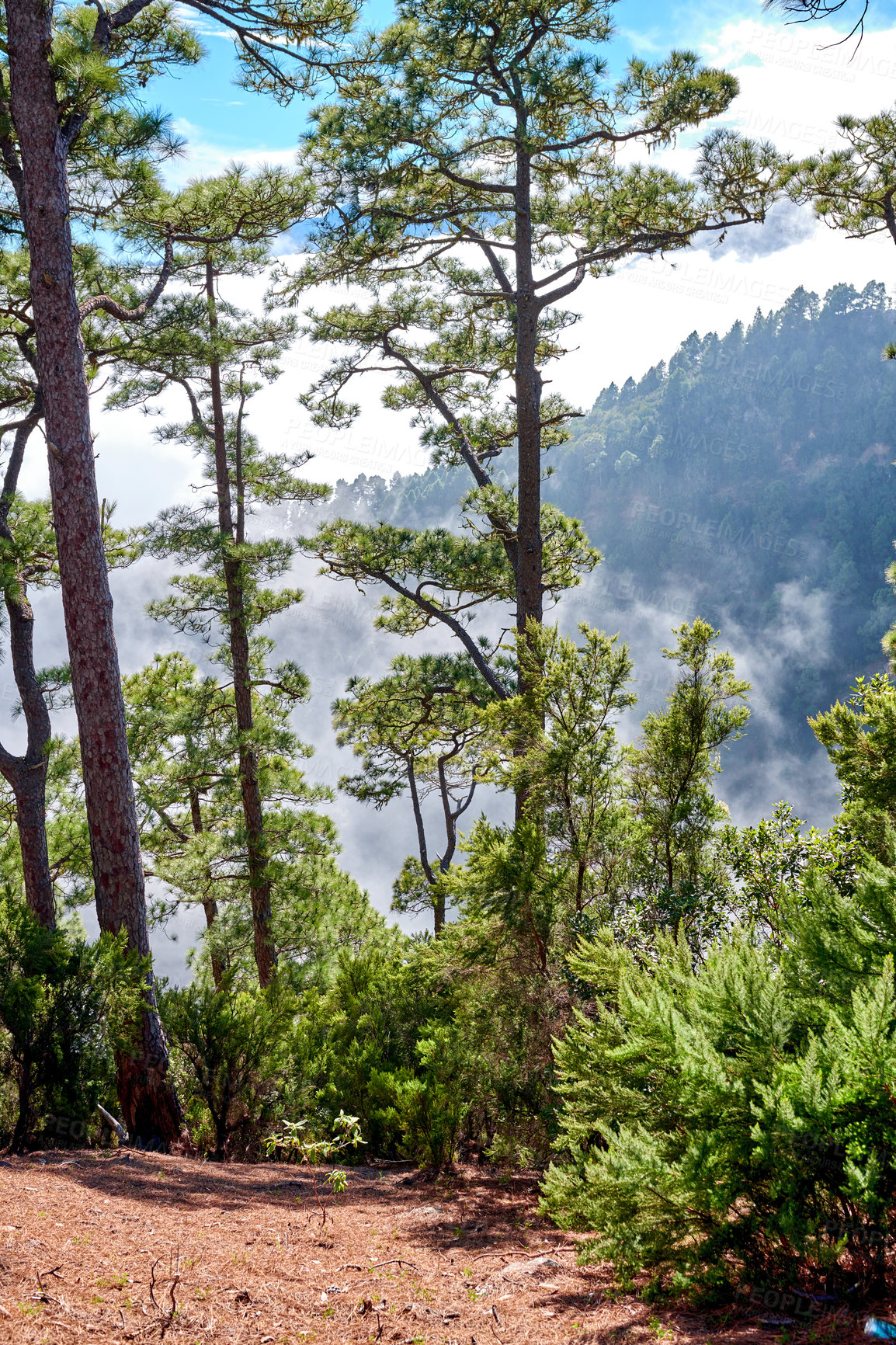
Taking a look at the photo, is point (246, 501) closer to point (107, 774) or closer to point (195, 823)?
point (195, 823)

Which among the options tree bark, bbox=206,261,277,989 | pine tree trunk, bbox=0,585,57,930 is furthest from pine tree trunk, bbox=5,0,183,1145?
tree bark, bbox=206,261,277,989

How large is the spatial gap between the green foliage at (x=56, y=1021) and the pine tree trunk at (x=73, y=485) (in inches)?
31.6

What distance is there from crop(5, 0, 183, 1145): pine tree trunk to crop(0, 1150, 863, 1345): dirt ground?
1882mm

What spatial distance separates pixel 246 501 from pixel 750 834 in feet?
29.6

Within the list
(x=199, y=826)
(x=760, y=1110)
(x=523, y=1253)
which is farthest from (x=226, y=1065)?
(x=199, y=826)

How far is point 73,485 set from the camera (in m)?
5.97

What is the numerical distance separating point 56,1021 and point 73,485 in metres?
3.49

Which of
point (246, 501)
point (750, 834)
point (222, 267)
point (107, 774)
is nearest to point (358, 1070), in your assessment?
point (107, 774)

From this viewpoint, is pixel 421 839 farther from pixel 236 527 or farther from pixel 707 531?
pixel 707 531

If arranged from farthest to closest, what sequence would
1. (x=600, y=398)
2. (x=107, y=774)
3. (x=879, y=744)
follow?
1. (x=600, y=398)
2. (x=107, y=774)
3. (x=879, y=744)

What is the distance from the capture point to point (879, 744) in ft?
16.3

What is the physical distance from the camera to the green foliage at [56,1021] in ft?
14.4

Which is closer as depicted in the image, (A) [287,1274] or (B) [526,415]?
(A) [287,1274]

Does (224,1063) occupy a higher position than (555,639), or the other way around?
(555,639)
